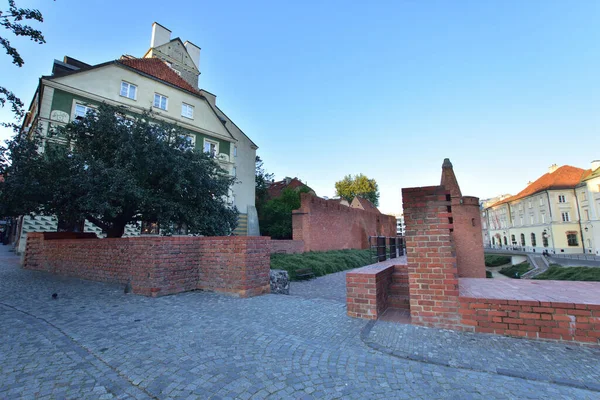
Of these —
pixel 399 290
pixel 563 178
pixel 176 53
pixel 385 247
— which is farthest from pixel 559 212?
pixel 176 53

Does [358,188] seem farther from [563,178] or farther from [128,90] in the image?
[128,90]

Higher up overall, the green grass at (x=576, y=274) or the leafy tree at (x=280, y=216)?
the leafy tree at (x=280, y=216)

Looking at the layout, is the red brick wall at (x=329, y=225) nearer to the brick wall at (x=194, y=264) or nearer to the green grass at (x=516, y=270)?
the brick wall at (x=194, y=264)

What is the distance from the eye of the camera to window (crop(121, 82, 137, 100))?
21030mm

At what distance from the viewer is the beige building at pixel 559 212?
3756 centimetres

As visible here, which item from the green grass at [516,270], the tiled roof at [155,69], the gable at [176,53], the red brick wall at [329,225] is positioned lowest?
the green grass at [516,270]

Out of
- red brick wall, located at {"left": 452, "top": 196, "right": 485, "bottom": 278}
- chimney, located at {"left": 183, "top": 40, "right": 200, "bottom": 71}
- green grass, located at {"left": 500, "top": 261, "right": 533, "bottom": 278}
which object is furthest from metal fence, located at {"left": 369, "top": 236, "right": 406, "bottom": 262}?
chimney, located at {"left": 183, "top": 40, "right": 200, "bottom": 71}

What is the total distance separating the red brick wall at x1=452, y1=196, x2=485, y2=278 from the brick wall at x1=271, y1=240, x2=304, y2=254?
9121 millimetres

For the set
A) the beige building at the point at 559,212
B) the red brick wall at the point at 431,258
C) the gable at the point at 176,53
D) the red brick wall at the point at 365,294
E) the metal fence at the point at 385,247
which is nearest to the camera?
the red brick wall at the point at 431,258

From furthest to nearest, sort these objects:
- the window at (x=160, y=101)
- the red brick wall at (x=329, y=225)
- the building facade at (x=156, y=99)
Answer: the window at (x=160, y=101) < the red brick wall at (x=329, y=225) < the building facade at (x=156, y=99)

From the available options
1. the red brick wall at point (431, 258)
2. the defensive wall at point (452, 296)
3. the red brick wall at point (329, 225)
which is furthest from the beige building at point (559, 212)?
the red brick wall at point (431, 258)

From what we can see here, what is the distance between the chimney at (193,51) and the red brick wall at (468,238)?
30852 millimetres

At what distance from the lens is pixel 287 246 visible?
17.6m

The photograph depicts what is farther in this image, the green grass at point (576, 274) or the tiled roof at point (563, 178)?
the tiled roof at point (563, 178)
